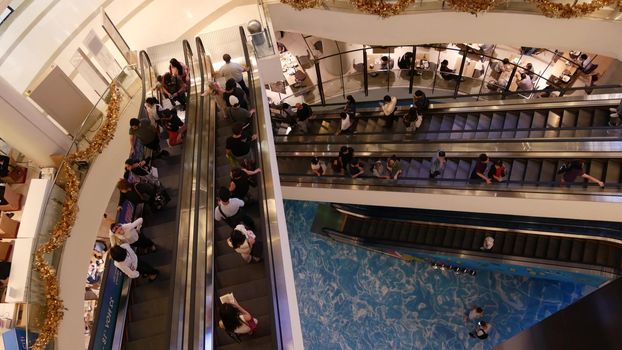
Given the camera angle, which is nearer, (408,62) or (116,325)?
(116,325)

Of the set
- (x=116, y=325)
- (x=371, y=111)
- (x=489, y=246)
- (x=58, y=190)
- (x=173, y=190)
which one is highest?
(x=371, y=111)

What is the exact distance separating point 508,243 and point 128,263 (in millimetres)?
8672

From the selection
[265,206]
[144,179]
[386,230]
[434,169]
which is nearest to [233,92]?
[144,179]

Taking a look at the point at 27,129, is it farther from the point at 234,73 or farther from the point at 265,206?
the point at 265,206

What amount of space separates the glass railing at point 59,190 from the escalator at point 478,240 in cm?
625

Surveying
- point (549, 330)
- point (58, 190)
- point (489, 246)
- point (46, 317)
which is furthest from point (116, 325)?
point (489, 246)

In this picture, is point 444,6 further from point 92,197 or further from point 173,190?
point 92,197

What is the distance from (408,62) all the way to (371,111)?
3.76m

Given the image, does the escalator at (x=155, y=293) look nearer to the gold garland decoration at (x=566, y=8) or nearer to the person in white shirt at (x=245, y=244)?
the person in white shirt at (x=245, y=244)

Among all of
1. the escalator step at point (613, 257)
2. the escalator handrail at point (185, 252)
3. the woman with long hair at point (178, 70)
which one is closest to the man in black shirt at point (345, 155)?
the escalator handrail at point (185, 252)

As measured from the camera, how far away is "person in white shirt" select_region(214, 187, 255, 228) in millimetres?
6230

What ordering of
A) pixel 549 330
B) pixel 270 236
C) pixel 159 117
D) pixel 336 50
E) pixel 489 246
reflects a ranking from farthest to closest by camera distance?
pixel 336 50, pixel 489 246, pixel 159 117, pixel 270 236, pixel 549 330

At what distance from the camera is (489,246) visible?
10648 millimetres

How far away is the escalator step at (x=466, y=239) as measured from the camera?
36.6 ft
